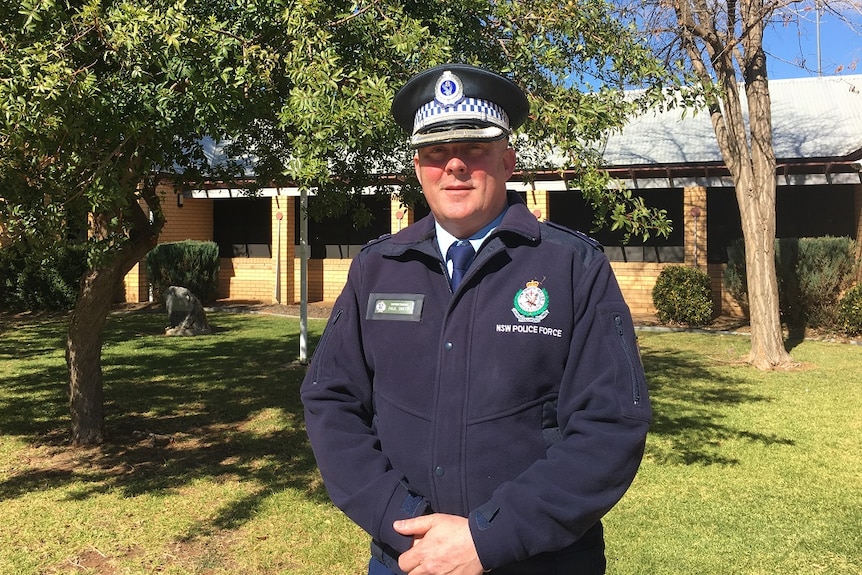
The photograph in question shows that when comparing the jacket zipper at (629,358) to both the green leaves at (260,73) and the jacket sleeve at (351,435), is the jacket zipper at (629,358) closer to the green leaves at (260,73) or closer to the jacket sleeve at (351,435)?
the jacket sleeve at (351,435)

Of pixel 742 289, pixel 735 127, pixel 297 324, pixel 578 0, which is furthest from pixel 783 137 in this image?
pixel 578 0

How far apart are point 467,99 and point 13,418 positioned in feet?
24.5

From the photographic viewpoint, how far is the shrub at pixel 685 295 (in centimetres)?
1461

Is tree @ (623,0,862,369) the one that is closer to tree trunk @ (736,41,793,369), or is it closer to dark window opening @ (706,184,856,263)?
tree trunk @ (736,41,793,369)

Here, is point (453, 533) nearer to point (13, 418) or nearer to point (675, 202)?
point (13, 418)

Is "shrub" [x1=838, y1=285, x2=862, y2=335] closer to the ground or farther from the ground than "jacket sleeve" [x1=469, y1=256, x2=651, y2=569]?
closer to the ground

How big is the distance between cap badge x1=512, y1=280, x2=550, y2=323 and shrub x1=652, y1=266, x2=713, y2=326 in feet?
44.4

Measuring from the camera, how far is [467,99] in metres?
1.96

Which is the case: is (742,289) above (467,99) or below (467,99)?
below

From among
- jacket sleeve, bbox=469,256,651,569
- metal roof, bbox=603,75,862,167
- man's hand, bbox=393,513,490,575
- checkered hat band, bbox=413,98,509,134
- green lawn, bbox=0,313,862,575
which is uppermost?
metal roof, bbox=603,75,862,167

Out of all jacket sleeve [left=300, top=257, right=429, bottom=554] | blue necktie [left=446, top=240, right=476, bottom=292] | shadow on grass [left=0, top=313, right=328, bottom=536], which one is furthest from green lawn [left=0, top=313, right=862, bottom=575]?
blue necktie [left=446, top=240, right=476, bottom=292]

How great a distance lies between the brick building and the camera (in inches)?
584

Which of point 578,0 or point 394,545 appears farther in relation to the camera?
point 578,0

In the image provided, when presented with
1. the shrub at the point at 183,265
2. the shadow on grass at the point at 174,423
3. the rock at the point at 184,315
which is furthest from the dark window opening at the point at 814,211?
the shrub at the point at 183,265
